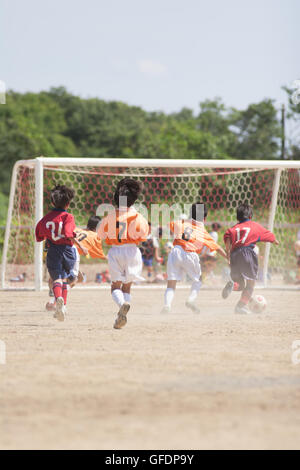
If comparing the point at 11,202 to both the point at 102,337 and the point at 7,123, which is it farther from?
the point at 7,123

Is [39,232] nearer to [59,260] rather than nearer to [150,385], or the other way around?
[59,260]

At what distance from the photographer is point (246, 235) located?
9.26 meters

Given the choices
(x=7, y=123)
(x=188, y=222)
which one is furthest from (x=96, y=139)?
(x=188, y=222)

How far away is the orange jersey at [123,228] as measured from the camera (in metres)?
7.32

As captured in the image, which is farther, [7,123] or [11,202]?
[7,123]

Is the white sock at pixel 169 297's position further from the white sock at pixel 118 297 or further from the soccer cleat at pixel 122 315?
the soccer cleat at pixel 122 315

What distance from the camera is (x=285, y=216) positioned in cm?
1781

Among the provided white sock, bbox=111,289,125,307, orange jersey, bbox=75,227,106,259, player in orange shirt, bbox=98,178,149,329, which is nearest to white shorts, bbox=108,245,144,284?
player in orange shirt, bbox=98,178,149,329

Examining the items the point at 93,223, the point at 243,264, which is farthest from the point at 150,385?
the point at 93,223

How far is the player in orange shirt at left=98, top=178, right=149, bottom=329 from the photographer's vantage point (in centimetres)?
734

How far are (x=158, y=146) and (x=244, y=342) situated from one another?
38.6m

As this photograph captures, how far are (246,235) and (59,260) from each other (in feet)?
Answer: 8.65

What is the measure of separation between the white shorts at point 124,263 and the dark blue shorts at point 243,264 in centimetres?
219

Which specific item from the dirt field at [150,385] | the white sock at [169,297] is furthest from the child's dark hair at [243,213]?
the dirt field at [150,385]
